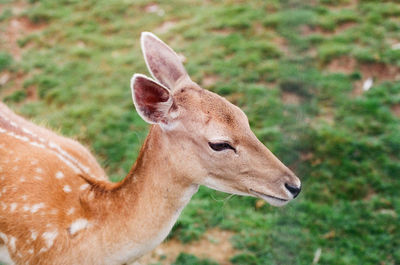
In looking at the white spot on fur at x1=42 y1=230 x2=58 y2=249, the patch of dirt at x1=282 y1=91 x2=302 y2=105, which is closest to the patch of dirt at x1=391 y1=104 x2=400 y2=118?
the patch of dirt at x1=282 y1=91 x2=302 y2=105

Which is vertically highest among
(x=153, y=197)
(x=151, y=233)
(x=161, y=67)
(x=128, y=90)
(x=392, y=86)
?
(x=161, y=67)

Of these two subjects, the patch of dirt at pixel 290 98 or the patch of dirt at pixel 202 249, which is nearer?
the patch of dirt at pixel 202 249

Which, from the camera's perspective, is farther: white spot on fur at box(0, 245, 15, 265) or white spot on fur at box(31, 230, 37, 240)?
white spot on fur at box(0, 245, 15, 265)

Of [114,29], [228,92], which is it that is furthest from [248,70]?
[114,29]

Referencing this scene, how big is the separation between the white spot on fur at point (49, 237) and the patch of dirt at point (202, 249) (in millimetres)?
1302

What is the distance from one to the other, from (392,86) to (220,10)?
245 cm

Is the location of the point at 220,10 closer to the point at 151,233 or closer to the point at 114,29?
the point at 114,29

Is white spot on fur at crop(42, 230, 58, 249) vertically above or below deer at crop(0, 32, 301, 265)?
below

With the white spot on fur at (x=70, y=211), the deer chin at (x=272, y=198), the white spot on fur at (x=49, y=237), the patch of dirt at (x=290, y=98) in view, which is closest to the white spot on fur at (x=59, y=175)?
the white spot on fur at (x=70, y=211)

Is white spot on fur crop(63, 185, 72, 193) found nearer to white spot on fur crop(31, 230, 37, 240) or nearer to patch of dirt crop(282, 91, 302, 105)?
white spot on fur crop(31, 230, 37, 240)

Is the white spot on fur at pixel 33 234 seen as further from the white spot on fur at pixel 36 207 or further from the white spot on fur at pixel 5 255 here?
the white spot on fur at pixel 5 255

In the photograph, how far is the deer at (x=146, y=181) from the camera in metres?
2.59

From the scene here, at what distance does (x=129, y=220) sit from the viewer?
9.00 feet

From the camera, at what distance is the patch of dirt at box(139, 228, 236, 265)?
4023 millimetres
